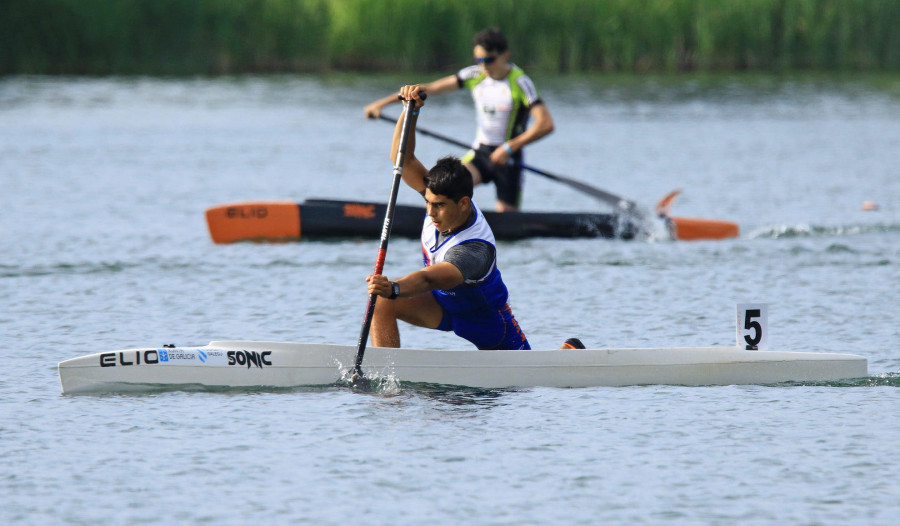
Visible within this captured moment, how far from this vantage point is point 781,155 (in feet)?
81.9

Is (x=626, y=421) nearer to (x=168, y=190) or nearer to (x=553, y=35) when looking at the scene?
(x=168, y=190)

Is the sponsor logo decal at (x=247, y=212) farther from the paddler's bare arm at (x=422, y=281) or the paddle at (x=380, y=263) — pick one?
the paddler's bare arm at (x=422, y=281)

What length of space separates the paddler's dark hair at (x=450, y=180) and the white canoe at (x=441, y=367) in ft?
3.22

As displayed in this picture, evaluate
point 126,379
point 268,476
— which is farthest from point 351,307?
point 268,476

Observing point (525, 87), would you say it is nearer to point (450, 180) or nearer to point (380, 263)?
point (380, 263)

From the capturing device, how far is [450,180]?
7594mm

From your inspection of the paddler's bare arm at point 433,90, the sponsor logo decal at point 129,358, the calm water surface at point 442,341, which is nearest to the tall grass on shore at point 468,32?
the calm water surface at point 442,341

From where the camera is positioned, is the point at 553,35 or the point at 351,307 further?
the point at 553,35

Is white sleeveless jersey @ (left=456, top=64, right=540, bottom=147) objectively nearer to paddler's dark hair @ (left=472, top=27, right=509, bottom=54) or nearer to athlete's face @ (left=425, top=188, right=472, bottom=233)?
paddler's dark hair @ (left=472, top=27, right=509, bottom=54)

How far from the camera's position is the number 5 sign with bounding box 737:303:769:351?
26.8 feet

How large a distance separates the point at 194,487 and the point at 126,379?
1675 millimetres

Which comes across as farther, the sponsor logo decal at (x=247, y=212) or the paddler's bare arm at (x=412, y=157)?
the sponsor logo decal at (x=247, y=212)

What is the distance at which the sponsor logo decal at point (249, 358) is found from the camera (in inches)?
310

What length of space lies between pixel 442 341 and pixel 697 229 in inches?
223
